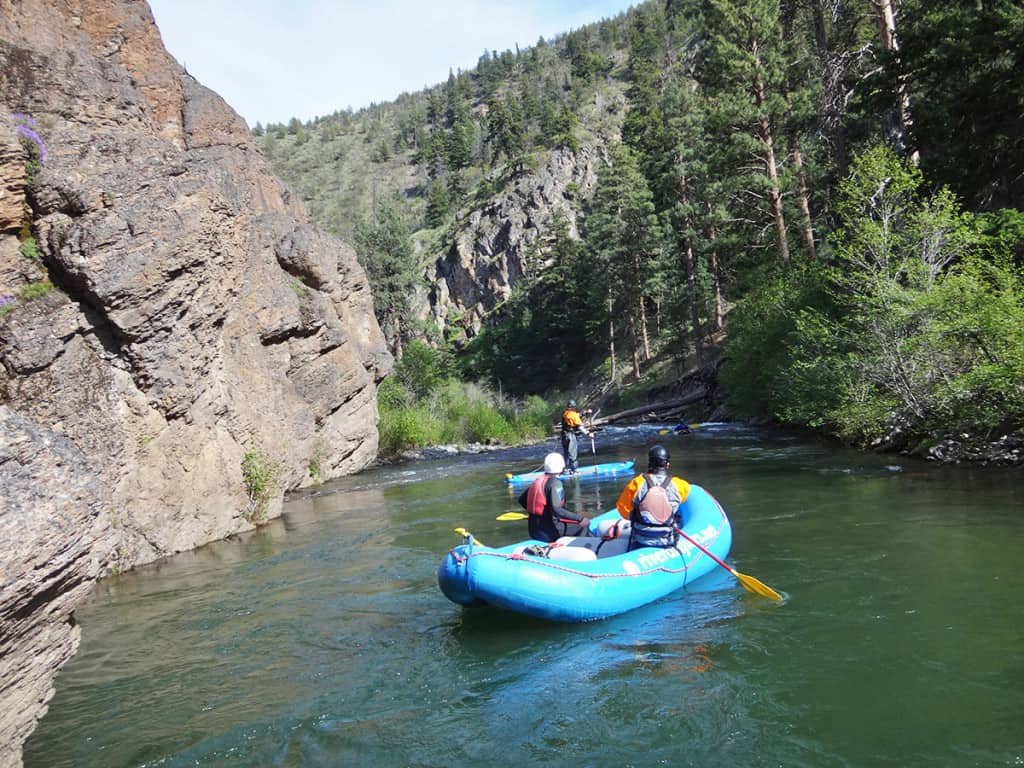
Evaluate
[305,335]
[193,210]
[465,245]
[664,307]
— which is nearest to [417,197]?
[465,245]

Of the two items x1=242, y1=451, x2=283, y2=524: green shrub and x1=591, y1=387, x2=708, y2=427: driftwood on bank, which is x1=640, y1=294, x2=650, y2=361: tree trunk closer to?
x1=591, y1=387, x2=708, y2=427: driftwood on bank

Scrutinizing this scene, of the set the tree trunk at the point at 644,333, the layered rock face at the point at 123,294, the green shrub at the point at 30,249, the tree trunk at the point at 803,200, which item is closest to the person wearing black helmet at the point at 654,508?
the layered rock face at the point at 123,294

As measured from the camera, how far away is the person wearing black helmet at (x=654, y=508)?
7.46 m

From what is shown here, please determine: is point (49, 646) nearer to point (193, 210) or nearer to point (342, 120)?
point (193, 210)

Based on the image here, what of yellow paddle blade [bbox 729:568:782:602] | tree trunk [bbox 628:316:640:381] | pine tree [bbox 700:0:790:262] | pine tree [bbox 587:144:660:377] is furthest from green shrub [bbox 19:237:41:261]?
tree trunk [bbox 628:316:640:381]

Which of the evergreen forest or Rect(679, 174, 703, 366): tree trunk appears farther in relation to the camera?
Rect(679, 174, 703, 366): tree trunk

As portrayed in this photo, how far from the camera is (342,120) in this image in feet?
470

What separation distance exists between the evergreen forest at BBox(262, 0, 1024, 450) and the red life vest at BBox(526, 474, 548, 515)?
7913 mm

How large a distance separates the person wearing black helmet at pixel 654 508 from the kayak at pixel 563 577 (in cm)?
16

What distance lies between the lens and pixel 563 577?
6.52 m

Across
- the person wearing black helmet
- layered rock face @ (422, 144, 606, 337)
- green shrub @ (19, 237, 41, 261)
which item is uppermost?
layered rock face @ (422, 144, 606, 337)

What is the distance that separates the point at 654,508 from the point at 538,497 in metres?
1.33

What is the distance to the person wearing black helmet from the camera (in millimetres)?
7465

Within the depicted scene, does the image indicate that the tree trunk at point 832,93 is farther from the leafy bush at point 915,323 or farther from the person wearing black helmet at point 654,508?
the person wearing black helmet at point 654,508
